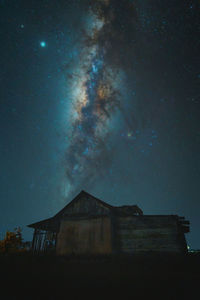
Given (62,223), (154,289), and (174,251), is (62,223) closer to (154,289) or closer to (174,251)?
(174,251)

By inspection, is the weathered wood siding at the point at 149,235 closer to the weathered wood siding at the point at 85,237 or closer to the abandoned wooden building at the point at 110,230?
the abandoned wooden building at the point at 110,230

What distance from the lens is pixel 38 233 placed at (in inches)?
738

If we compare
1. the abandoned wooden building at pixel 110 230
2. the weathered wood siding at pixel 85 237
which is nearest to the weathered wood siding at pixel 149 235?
the abandoned wooden building at pixel 110 230

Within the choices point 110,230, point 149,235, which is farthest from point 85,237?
point 149,235

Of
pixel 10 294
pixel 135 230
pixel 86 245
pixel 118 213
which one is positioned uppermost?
pixel 118 213

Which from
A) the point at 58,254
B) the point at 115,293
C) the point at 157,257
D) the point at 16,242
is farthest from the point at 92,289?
the point at 16,242

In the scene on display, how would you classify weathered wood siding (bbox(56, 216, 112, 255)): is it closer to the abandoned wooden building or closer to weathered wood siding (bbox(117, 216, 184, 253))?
the abandoned wooden building

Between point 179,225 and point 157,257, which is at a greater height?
point 179,225

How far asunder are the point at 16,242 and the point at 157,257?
30.2 m

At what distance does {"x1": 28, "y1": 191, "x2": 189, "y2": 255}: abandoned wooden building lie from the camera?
46.2ft

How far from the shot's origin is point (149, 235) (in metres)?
14.4

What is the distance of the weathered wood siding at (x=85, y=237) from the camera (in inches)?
580

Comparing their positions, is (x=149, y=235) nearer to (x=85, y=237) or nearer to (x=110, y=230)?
(x=110, y=230)

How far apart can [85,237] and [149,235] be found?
5637 millimetres
